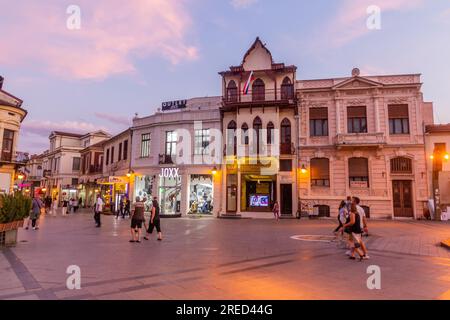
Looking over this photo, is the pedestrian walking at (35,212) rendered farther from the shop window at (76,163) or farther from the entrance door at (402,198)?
the shop window at (76,163)

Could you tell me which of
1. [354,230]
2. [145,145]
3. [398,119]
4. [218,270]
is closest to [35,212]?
[218,270]

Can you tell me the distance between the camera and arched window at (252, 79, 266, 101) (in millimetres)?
28109

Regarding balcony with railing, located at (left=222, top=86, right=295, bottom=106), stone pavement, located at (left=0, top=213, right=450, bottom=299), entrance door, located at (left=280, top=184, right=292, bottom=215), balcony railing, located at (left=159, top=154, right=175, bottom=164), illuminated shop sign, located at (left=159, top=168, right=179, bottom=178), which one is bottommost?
stone pavement, located at (left=0, top=213, right=450, bottom=299)

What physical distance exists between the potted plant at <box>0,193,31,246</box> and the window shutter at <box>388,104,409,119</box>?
26145mm

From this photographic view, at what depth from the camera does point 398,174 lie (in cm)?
2488

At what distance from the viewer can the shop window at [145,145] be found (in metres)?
30.6

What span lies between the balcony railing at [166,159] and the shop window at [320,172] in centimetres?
1259

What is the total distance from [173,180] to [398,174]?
19151mm

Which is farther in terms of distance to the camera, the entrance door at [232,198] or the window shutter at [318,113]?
the entrance door at [232,198]

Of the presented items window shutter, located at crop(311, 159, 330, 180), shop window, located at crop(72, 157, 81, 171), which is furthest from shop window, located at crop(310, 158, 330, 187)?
shop window, located at crop(72, 157, 81, 171)

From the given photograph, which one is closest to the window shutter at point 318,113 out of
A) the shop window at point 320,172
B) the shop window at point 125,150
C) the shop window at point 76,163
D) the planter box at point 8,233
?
the shop window at point 320,172

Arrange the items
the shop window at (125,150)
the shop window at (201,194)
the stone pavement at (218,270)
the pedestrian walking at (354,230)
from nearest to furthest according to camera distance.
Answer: the stone pavement at (218,270)
the pedestrian walking at (354,230)
the shop window at (201,194)
the shop window at (125,150)

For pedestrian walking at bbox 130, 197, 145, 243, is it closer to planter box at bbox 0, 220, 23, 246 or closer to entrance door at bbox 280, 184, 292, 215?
planter box at bbox 0, 220, 23, 246

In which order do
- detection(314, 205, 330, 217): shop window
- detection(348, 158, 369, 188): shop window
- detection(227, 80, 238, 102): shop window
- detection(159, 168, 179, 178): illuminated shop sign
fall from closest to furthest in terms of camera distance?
detection(348, 158, 369, 188): shop window < detection(314, 205, 330, 217): shop window < detection(159, 168, 179, 178): illuminated shop sign < detection(227, 80, 238, 102): shop window
